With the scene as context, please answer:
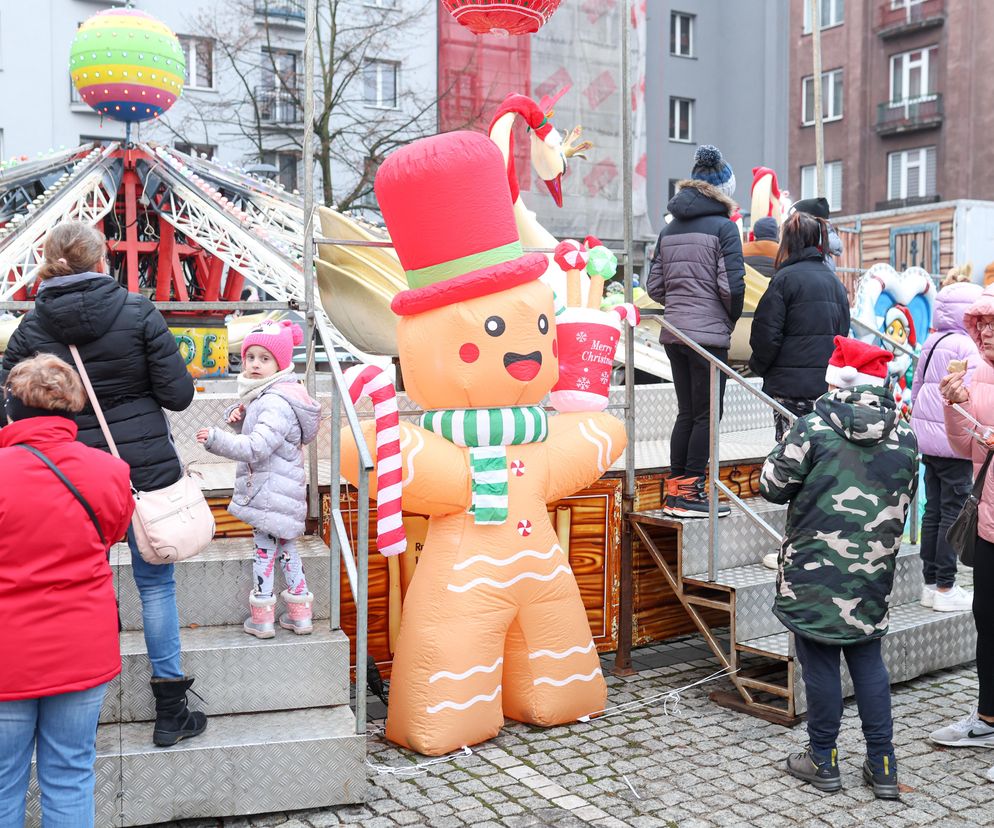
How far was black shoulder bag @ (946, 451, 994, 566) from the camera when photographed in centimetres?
452

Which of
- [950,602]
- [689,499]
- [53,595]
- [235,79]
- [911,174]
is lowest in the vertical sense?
[950,602]

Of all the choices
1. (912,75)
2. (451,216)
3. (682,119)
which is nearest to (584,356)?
(451,216)

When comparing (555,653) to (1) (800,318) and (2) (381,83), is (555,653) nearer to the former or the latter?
(1) (800,318)

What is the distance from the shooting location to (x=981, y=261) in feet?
44.1

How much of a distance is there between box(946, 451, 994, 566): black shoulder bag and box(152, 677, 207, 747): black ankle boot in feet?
10.4

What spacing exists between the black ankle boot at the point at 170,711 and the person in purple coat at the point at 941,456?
13.2ft

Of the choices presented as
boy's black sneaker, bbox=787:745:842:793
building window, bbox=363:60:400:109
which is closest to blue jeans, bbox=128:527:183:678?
boy's black sneaker, bbox=787:745:842:793

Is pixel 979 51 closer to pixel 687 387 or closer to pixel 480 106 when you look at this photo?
pixel 480 106

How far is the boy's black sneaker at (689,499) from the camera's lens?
5.70 metres

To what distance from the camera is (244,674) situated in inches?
167

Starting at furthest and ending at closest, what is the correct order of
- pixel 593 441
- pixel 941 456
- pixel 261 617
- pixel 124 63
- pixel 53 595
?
pixel 124 63 < pixel 941 456 < pixel 593 441 < pixel 261 617 < pixel 53 595

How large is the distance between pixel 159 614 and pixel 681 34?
31.8 metres

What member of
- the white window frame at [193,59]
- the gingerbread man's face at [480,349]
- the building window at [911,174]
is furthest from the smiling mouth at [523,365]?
the building window at [911,174]

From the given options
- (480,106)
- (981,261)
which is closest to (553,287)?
(981,261)
